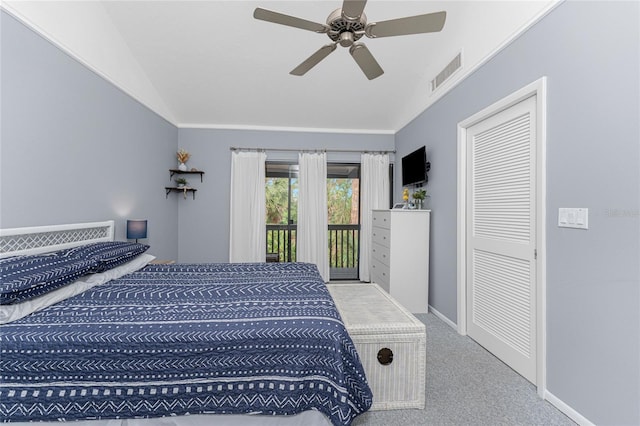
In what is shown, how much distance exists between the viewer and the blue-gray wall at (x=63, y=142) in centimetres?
201

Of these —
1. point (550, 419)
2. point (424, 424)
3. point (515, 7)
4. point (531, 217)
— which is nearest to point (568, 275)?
point (531, 217)

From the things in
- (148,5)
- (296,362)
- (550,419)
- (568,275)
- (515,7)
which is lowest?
(550,419)

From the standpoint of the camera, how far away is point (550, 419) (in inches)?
69.7

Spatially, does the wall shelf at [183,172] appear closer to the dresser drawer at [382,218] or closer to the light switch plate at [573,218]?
the dresser drawer at [382,218]

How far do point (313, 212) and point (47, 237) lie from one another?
3.25m

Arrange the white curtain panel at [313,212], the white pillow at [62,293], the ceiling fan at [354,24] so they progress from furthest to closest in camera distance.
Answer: the white curtain panel at [313,212] → the ceiling fan at [354,24] → the white pillow at [62,293]

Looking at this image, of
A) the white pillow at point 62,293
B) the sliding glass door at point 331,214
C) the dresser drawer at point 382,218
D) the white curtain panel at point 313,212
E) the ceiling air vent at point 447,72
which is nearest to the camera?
the white pillow at point 62,293

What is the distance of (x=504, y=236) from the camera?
2.45 metres

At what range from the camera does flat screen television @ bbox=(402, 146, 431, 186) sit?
371 cm

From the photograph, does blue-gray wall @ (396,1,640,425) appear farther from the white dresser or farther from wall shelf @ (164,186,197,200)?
wall shelf @ (164,186,197,200)

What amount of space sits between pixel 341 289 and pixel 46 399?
1.95 metres

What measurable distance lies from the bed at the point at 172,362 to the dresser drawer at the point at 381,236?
224 centimetres

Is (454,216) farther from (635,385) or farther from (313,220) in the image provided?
(313,220)

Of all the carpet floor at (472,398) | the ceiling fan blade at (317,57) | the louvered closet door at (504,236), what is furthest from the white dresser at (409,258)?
the ceiling fan blade at (317,57)
